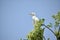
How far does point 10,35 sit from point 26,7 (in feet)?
1.66

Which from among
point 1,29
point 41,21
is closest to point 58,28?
point 41,21

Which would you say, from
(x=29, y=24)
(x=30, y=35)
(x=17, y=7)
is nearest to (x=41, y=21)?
(x=30, y=35)

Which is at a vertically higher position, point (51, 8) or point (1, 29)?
point (51, 8)

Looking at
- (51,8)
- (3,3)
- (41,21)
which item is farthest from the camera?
(3,3)

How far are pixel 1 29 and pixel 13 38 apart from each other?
256 millimetres

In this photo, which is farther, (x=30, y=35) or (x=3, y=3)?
(x=3, y=3)

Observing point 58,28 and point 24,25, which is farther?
point 24,25

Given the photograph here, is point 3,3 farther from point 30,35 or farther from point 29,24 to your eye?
point 30,35

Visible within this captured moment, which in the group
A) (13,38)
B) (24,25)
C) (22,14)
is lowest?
(13,38)

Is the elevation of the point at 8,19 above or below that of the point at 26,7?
below

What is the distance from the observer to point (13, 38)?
7.48ft

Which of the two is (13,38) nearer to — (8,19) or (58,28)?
(8,19)

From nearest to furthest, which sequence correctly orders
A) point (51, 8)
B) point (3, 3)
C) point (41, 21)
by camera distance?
point (41, 21) < point (51, 8) < point (3, 3)

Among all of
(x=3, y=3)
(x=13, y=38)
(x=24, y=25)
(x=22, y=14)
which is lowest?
(x=13, y=38)
